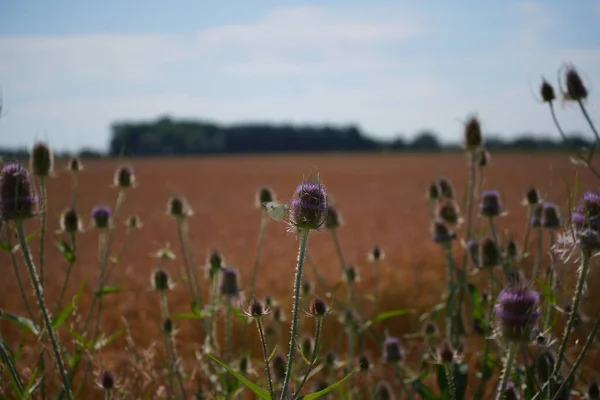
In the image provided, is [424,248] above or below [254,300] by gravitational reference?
below

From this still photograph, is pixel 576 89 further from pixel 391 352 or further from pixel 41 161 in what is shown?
pixel 41 161

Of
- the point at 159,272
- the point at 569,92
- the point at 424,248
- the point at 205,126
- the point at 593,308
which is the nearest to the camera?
the point at 569,92

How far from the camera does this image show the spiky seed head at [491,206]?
4.18 m

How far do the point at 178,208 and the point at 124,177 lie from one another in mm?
443

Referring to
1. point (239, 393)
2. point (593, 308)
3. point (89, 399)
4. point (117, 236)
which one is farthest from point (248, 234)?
point (239, 393)

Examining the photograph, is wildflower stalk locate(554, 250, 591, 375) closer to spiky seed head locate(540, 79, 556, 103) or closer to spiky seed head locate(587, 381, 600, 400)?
spiky seed head locate(587, 381, 600, 400)

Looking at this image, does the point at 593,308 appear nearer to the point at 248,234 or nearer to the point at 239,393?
the point at 239,393

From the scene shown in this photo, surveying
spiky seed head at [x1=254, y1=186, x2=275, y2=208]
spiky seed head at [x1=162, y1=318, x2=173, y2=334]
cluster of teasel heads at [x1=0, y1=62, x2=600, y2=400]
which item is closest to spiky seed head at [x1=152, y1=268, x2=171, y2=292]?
cluster of teasel heads at [x1=0, y1=62, x2=600, y2=400]

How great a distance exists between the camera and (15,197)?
2.37m

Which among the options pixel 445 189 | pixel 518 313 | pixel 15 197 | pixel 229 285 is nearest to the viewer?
pixel 518 313

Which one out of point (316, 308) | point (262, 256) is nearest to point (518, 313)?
point (316, 308)

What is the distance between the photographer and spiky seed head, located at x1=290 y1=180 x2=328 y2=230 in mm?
2266

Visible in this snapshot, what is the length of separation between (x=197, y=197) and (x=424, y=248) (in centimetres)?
1721

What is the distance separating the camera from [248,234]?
15.0m
